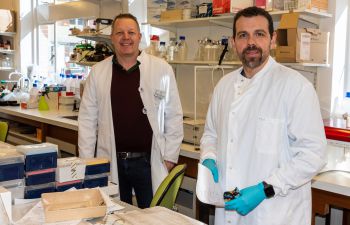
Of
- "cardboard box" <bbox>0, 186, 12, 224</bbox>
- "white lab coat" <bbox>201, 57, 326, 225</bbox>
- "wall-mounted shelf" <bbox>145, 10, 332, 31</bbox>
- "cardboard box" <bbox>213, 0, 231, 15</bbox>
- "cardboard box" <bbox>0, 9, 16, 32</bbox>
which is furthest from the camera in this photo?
"cardboard box" <bbox>0, 9, 16, 32</bbox>

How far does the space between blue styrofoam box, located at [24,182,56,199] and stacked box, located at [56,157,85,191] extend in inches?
1.2

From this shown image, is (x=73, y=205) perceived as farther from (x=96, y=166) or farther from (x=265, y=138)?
(x=265, y=138)

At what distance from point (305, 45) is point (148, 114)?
99 cm

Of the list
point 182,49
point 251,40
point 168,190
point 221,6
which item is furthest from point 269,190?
point 182,49

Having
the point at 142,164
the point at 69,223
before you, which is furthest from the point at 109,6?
the point at 69,223

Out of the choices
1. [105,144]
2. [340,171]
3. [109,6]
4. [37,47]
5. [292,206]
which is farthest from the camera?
[37,47]

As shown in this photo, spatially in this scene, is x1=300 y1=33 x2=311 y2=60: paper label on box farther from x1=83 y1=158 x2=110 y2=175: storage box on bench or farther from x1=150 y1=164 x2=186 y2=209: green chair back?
x1=83 y1=158 x2=110 y2=175: storage box on bench

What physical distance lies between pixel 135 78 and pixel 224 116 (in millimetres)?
799

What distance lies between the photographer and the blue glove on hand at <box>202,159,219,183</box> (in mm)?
1686

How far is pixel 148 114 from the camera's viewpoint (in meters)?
2.32

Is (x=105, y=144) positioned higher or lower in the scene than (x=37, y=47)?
lower

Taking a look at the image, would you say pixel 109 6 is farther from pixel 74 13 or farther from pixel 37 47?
pixel 37 47

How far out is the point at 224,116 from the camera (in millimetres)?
1725

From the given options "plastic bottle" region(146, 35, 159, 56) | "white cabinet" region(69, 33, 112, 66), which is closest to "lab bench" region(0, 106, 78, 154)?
"white cabinet" region(69, 33, 112, 66)
